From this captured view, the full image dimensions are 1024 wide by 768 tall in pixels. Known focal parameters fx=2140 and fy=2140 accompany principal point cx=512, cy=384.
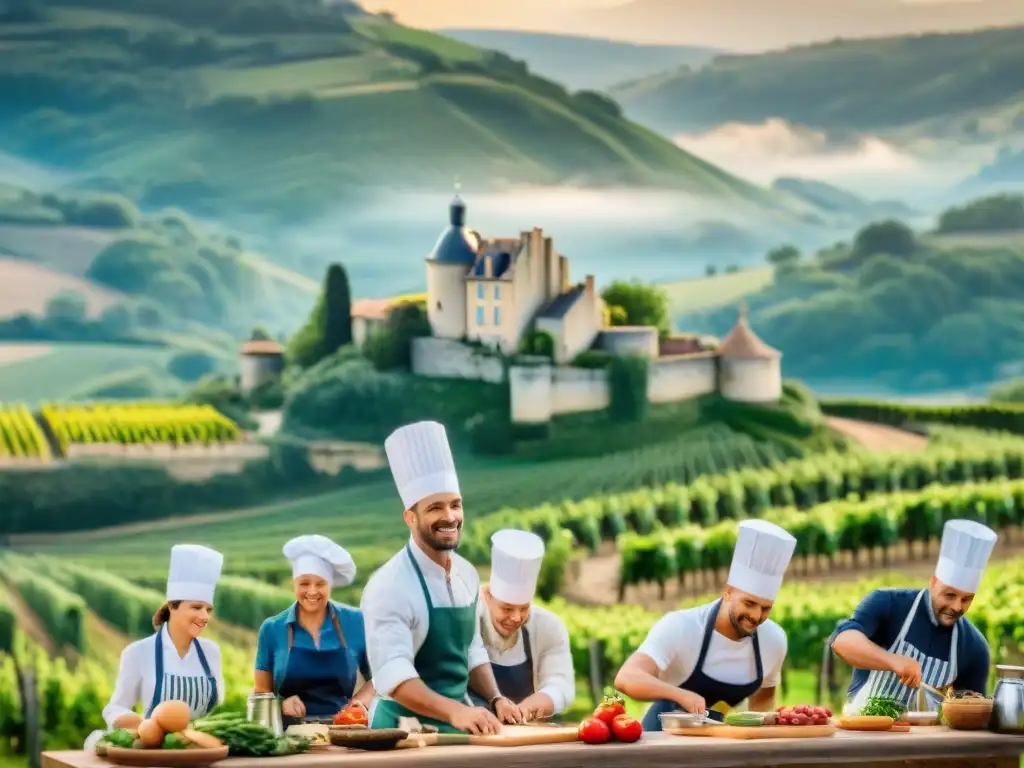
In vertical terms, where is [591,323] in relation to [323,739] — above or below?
above

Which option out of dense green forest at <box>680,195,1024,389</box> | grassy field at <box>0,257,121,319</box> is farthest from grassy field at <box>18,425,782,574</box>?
grassy field at <box>0,257,121,319</box>

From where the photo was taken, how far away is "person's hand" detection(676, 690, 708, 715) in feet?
18.2

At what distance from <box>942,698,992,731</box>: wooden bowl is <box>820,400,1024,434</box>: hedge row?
29.9 feet

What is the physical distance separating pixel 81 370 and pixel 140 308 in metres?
0.61

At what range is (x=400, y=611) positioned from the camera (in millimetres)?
5168

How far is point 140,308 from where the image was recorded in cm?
1390

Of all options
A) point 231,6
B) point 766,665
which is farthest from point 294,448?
point 766,665

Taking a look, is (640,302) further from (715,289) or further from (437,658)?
(437,658)

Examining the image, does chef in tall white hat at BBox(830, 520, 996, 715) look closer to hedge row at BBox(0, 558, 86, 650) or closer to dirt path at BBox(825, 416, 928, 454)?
hedge row at BBox(0, 558, 86, 650)

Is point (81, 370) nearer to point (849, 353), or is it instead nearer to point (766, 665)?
point (849, 353)

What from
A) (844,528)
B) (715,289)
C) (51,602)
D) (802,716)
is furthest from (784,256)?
(802,716)

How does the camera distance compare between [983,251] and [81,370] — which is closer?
[81,370]

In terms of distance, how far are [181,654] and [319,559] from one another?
20.6 inches

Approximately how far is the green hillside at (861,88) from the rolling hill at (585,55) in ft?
0.34
